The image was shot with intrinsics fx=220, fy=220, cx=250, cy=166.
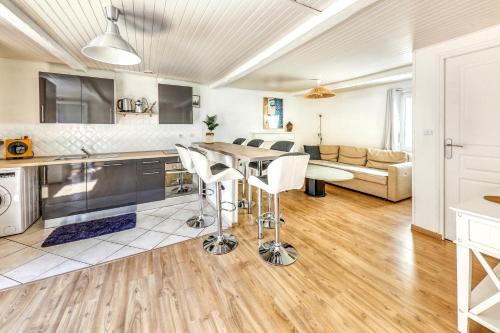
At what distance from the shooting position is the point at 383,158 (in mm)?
4801

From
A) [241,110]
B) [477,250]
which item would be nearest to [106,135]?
[241,110]

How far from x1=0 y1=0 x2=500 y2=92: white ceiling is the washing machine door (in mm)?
1835

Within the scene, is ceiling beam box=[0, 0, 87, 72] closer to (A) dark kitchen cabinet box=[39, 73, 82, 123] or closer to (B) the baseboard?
(A) dark kitchen cabinet box=[39, 73, 82, 123]

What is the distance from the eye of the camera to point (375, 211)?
145 inches

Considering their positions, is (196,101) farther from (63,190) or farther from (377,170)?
(377,170)

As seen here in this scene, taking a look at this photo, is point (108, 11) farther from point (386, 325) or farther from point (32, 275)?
point (386, 325)

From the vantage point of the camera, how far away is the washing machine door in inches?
110

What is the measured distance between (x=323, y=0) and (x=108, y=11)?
183cm

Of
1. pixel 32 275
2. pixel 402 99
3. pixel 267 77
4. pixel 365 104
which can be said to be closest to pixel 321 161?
pixel 365 104

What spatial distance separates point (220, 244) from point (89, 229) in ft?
6.44

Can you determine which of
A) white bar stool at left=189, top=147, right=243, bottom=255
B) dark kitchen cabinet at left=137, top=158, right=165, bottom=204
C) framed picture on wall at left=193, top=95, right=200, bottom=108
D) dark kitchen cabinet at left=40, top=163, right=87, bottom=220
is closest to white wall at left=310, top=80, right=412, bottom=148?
framed picture on wall at left=193, top=95, right=200, bottom=108

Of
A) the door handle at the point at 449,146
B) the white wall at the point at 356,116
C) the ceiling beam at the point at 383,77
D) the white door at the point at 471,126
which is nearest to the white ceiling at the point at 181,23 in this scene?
the white door at the point at 471,126

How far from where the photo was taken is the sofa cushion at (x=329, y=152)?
5.99 m

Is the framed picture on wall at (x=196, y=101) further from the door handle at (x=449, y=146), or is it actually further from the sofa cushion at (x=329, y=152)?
the door handle at (x=449, y=146)
